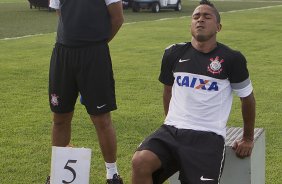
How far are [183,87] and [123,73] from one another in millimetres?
6477

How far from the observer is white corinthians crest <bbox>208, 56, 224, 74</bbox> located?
12.6 feet

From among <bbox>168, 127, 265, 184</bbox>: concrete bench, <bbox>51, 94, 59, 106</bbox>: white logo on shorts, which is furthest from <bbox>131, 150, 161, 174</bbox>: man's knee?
<bbox>51, 94, 59, 106</bbox>: white logo on shorts

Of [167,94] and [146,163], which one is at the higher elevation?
[167,94]

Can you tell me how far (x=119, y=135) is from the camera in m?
6.16

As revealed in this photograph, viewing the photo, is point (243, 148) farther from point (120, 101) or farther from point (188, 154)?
point (120, 101)

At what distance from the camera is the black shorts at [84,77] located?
433 cm

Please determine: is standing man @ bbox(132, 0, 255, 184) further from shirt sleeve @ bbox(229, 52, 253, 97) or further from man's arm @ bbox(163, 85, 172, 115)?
man's arm @ bbox(163, 85, 172, 115)

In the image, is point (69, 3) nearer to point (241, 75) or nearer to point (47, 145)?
point (241, 75)

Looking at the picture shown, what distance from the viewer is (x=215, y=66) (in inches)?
151

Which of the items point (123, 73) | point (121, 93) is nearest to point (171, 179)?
point (121, 93)

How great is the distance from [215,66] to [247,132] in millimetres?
467

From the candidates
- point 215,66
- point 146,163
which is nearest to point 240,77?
point 215,66

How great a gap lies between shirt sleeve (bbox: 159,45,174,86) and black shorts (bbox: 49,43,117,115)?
1.57 feet

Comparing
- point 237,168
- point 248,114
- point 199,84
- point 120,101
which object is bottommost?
point 120,101
